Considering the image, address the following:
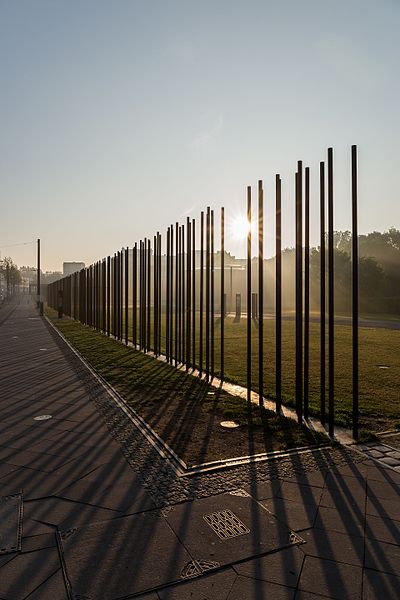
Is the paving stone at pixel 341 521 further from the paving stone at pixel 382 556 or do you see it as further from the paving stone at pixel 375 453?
the paving stone at pixel 375 453

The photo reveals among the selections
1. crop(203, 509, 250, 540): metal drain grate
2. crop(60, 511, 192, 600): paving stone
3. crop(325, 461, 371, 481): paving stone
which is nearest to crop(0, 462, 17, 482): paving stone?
crop(60, 511, 192, 600): paving stone

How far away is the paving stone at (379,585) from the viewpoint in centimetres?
254

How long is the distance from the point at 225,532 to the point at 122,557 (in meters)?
0.72

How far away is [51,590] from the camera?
8.34ft

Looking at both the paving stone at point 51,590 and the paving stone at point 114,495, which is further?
the paving stone at point 114,495

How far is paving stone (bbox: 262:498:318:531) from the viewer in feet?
10.9

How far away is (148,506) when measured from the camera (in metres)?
3.54

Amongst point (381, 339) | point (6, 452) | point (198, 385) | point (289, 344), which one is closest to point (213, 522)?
point (6, 452)

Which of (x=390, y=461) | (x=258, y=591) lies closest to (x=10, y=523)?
(x=258, y=591)

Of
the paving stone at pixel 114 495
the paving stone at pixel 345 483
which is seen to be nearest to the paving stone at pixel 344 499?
the paving stone at pixel 345 483

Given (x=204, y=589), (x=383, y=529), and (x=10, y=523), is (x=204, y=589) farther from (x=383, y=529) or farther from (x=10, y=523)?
(x=10, y=523)

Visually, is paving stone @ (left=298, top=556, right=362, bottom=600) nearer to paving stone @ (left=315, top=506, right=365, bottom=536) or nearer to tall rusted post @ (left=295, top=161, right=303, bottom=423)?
paving stone @ (left=315, top=506, right=365, bottom=536)

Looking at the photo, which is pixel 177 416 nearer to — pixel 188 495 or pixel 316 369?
pixel 188 495

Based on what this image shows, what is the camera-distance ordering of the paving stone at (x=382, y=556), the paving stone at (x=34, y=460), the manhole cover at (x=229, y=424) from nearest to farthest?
the paving stone at (x=382, y=556) < the paving stone at (x=34, y=460) < the manhole cover at (x=229, y=424)
